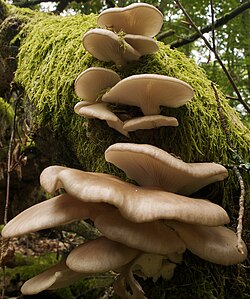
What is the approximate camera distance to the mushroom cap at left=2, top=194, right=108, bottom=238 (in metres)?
1.52

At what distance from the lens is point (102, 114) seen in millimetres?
1894

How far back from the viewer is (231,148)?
202cm

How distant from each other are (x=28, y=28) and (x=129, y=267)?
2990 mm

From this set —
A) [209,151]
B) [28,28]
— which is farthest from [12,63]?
[209,151]

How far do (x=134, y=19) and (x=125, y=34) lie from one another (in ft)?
0.44

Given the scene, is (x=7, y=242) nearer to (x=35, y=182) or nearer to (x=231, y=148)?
(x=231, y=148)

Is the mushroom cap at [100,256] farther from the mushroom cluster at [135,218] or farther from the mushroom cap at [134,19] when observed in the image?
the mushroom cap at [134,19]

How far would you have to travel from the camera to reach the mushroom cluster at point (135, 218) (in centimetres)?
139

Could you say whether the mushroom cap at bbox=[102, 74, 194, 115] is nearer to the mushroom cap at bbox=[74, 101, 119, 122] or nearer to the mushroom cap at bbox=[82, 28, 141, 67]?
the mushroom cap at bbox=[74, 101, 119, 122]

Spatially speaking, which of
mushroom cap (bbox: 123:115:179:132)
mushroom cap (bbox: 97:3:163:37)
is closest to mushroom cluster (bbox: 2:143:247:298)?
mushroom cap (bbox: 123:115:179:132)

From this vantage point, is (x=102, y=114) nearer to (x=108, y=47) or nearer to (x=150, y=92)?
(x=150, y=92)

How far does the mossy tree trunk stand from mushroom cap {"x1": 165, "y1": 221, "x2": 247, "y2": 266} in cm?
33

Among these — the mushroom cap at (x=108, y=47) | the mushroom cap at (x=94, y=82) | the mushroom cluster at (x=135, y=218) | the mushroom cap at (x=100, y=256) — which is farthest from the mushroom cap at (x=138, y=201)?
the mushroom cap at (x=108, y=47)

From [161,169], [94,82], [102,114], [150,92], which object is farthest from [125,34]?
[161,169]
